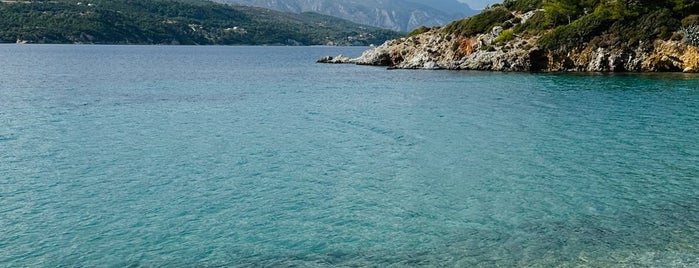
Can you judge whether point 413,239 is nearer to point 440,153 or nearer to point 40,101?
point 440,153

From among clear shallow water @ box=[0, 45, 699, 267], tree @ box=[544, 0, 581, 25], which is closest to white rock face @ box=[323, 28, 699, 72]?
tree @ box=[544, 0, 581, 25]

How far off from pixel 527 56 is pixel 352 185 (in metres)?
60.6

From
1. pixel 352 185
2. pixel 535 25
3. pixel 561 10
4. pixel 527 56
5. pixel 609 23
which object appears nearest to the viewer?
pixel 352 185

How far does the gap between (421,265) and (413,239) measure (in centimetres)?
178

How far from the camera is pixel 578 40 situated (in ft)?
240

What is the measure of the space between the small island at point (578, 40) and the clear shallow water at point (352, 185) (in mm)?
29377

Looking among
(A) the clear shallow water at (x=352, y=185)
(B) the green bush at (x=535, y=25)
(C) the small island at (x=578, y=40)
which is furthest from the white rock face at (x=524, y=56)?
(A) the clear shallow water at (x=352, y=185)

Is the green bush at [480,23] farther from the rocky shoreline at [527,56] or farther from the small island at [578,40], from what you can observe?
the rocky shoreline at [527,56]

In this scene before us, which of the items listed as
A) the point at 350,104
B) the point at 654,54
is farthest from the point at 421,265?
the point at 654,54

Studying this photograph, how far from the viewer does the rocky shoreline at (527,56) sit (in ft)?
215

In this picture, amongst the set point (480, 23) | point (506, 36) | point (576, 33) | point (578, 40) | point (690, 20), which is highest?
point (480, 23)

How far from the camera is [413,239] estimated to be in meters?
14.4

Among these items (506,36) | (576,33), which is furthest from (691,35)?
(506,36)

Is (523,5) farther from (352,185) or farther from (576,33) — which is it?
(352,185)
